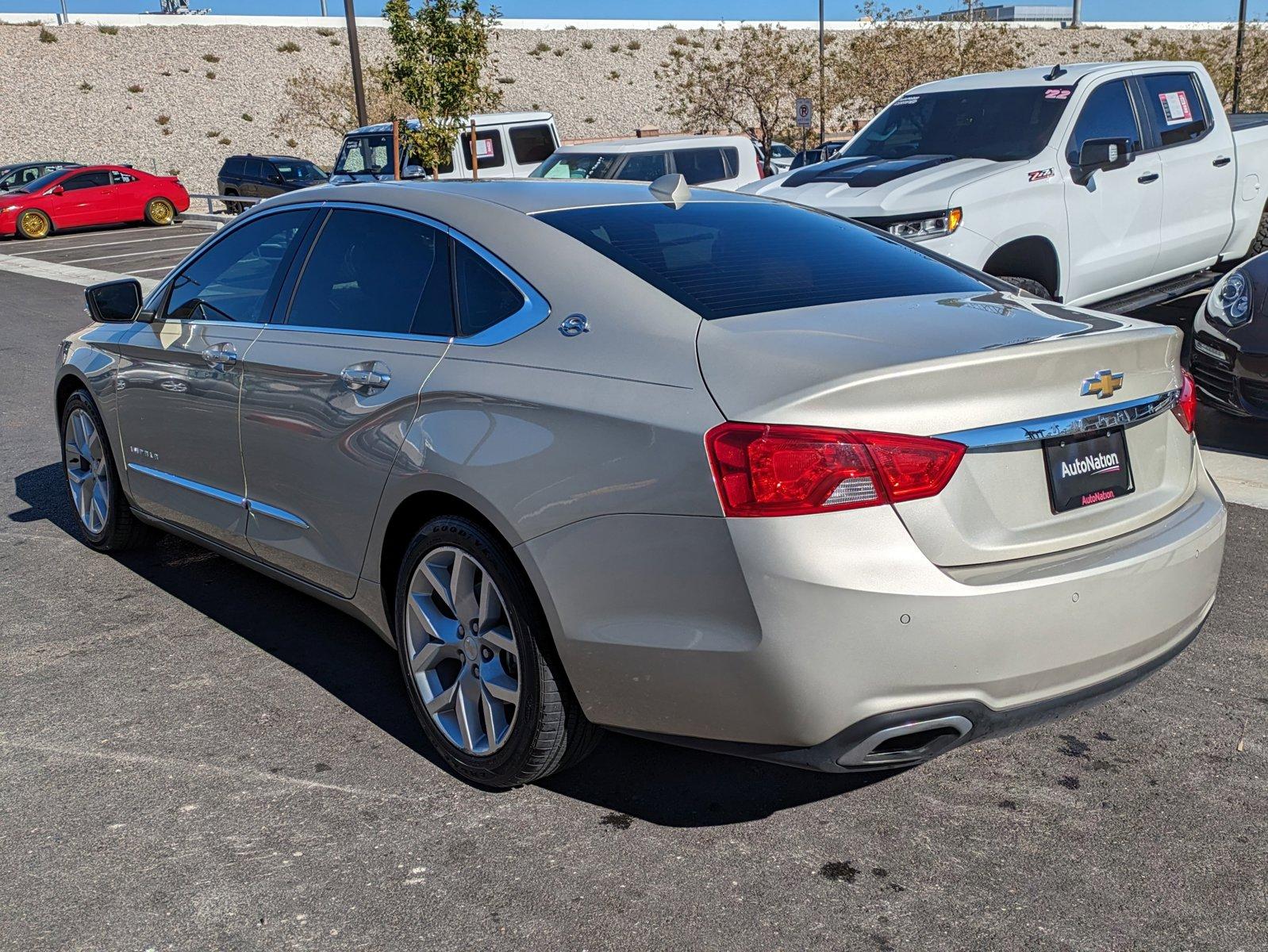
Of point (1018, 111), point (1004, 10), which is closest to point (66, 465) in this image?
point (1018, 111)

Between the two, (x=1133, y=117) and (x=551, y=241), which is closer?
(x=551, y=241)

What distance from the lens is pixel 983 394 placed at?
9.25 feet

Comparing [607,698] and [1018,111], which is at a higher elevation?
[1018,111]

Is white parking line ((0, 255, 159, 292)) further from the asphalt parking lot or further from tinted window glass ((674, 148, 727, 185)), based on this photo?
the asphalt parking lot

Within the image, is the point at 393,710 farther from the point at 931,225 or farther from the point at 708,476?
the point at 931,225

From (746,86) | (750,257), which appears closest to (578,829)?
(750,257)

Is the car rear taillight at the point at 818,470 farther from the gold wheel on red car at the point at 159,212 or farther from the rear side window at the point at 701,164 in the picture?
the gold wheel on red car at the point at 159,212

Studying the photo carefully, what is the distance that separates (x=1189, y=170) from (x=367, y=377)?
7569 mm

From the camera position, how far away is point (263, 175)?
107 ft

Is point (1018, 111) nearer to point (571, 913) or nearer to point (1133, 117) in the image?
point (1133, 117)

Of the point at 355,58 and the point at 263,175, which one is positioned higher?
the point at 355,58

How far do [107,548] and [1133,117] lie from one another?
7.45 m

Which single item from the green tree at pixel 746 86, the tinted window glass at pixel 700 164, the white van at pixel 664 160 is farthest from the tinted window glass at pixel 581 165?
the green tree at pixel 746 86

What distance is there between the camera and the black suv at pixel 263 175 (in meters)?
32.3
